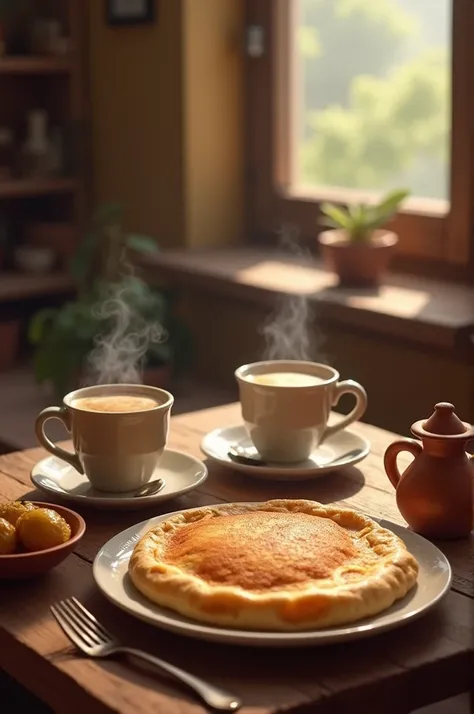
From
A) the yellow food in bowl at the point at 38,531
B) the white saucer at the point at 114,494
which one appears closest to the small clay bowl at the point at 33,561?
the yellow food in bowl at the point at 38,531

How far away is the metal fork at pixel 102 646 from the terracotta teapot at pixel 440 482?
1.26 feet

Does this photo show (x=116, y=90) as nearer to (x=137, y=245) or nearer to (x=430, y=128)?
(x=137, y=245)

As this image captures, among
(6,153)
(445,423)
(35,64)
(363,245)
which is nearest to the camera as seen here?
(445,423)

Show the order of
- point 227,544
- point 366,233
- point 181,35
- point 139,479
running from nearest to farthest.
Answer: point 227,544
point 139,479
point 366,233
point 181,35

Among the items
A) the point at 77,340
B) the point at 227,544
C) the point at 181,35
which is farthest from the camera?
the point at 181,35

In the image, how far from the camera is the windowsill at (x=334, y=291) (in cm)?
228

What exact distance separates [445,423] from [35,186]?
7.51 ft

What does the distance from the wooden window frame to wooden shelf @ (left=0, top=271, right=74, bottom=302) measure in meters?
0.58

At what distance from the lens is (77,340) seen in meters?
2.81

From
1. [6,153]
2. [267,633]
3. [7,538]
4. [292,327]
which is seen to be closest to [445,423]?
[267,633]

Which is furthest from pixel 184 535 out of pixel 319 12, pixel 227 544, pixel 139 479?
pixel 319 12

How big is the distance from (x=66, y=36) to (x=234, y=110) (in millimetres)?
606

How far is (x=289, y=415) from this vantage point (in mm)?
1482

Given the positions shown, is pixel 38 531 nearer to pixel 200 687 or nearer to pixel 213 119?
pixel 200 687
